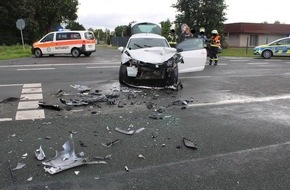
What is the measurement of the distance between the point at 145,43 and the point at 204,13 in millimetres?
28511

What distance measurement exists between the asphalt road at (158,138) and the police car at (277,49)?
607 inches

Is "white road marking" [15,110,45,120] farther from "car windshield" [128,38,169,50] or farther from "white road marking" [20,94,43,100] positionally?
"car windshield" [128,38,169,50]

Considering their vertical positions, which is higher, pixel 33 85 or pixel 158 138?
A: pixel 33 85

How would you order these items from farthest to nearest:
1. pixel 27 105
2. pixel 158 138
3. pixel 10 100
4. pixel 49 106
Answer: pixel 10 100 → pixel 27 105 → pixel 49 106 → pixel 158 138

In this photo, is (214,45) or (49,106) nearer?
(49,106)

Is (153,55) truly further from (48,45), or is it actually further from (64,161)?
(48,45)

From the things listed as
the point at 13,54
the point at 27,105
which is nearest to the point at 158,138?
the point at 27,105

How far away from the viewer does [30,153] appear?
4273mm

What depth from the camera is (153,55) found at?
29.5 ft

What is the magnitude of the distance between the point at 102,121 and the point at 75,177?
7.27ft

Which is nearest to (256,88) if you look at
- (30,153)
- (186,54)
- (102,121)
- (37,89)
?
(186,54)

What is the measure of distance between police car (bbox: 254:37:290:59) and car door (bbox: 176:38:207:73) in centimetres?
1402

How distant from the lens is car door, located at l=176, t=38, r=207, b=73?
10664mm

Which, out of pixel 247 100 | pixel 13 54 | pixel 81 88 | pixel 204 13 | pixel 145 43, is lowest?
pixel 247 100
